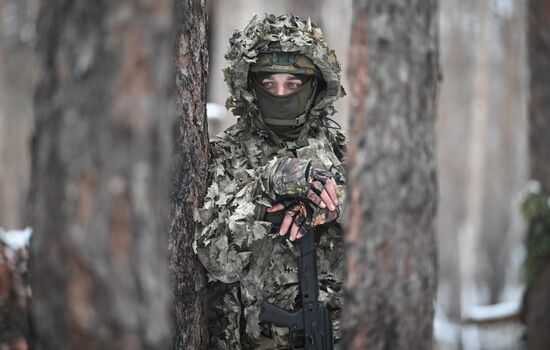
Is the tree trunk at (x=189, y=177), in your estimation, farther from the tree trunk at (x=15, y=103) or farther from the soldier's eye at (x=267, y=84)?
the tree trunk at (x=15, y=103)

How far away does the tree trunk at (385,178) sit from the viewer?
2629mm

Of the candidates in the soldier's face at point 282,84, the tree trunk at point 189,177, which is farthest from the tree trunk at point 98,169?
the soldier's face at point 282,84

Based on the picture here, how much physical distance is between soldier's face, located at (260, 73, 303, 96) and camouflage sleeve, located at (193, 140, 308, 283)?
1.56ft


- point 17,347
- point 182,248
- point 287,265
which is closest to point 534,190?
point 287,265

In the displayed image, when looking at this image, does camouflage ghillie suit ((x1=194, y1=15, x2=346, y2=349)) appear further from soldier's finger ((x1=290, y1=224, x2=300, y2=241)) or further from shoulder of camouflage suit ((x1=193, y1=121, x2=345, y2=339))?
soldier's finger ((x1=290, y1=224, x2=300, y2=241))

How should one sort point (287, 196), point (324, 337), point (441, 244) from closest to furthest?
1. point (287, 196)
2. point (324, 337)
3. point (441, 244)

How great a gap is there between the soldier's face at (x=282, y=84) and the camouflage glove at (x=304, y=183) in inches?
20.3

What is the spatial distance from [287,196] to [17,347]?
2245 mm

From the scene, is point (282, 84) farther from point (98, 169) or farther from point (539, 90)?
point (539, 90)

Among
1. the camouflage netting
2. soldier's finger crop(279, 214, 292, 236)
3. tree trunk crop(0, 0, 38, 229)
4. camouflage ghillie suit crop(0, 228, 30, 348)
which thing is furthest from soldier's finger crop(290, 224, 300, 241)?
tree trunk crop(0, 0, 38, 229)

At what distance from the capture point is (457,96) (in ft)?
78.7

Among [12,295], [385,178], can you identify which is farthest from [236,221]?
[12,295]

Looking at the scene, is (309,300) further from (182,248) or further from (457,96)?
(457,96)

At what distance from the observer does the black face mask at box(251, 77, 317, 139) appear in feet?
12.2
